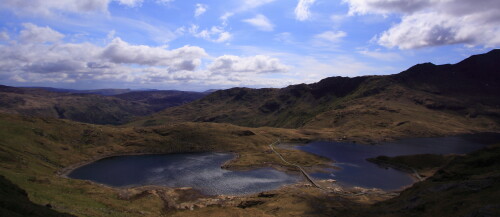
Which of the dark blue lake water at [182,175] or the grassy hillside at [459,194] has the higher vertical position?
the grassy hillside at [459,194]

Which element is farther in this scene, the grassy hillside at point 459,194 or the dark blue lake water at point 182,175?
the dark blue lake water at point 182,175

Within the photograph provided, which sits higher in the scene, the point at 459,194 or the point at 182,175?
the point at 459,194

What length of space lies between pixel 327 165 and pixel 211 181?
6720cm

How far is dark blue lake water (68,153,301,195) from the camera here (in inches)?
5022

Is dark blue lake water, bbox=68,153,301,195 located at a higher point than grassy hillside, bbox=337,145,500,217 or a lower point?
lower

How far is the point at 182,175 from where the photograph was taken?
144125 mm

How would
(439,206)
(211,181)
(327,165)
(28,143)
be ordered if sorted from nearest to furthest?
1. (439,206)
2. (211,181)
3. (28,143)
4. (327,165)

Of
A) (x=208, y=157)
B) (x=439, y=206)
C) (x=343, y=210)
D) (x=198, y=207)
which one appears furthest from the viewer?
(x=208, y=157)

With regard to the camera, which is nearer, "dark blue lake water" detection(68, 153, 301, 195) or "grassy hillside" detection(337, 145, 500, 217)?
"grassy hillside" detection(337, 145, 500, 217)

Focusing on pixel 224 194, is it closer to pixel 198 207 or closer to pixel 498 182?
pixel 198 207

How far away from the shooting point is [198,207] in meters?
96.6

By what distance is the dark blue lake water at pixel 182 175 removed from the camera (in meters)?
128

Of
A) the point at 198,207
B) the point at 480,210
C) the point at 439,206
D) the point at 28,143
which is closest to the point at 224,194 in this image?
the point at 198,207

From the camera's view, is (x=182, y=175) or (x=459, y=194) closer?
(x=459, y=194)
